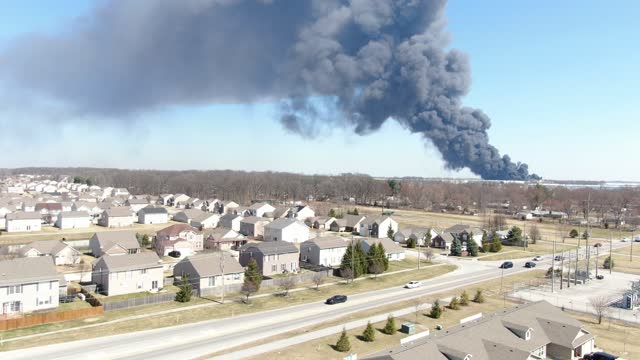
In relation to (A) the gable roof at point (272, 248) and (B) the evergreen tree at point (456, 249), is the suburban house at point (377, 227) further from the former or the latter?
(A) the gable roof at point (272, 248)

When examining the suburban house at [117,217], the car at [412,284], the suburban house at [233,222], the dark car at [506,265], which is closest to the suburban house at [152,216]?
the suburban house at [117,217]

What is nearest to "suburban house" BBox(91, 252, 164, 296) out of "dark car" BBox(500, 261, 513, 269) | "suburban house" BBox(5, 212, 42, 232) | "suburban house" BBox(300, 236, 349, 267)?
"suburban house" BBox(300, 236, 349, 267)

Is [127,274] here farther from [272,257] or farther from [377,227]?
[377,227]

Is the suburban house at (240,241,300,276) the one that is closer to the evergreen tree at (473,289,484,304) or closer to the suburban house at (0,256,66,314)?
the suburban house at (0,256,66,314)

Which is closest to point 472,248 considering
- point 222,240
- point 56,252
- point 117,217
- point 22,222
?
point 222,240

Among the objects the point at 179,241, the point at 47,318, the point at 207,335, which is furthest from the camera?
the point at 179,241
